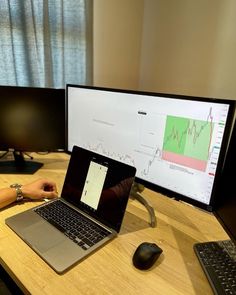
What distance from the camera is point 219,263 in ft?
2.35

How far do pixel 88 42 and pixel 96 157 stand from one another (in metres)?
1.56

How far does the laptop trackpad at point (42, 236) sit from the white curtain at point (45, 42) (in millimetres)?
1353

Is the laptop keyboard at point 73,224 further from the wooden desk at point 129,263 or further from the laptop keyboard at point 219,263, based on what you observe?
the laptop keyboard at point 219,263

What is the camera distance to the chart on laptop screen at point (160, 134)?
2.57 ft

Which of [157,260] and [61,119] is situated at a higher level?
[61,119]

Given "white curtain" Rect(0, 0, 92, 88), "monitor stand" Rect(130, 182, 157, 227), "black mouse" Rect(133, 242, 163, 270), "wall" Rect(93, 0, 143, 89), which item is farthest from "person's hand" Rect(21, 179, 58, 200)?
"wall" Rect(93, 0, 143, 89)

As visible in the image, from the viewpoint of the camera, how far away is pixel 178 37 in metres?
2.18

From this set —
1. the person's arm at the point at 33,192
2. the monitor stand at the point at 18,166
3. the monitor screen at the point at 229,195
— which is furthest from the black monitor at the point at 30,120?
the monitor screen at the point at 229,195

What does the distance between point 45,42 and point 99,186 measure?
148cm

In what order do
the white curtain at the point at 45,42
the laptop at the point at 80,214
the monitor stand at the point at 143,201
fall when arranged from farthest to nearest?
the white curtain at the point at 45,42 < the monitor stand at the point at 143,201 < the laptop at the point at 80,214

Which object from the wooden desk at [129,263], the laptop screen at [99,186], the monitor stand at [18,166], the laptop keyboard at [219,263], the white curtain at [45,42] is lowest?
the wooden desk at [129,263]

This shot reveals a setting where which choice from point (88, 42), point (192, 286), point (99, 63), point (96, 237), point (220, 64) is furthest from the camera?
point (99, 63)

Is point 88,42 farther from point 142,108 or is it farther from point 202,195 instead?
point 202,195

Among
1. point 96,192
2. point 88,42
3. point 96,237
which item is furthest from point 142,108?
point 88,42
